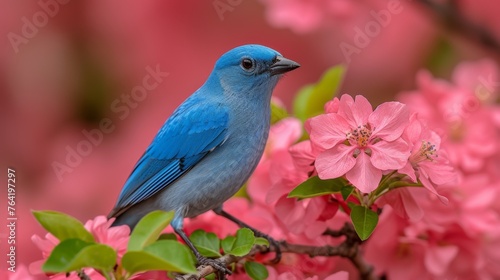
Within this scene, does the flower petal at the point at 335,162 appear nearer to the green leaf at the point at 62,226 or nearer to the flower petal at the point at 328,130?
the flower petal at the point at 328,130

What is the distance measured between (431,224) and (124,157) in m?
1.57

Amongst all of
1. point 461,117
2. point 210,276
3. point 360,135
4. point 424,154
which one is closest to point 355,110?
point 360,135

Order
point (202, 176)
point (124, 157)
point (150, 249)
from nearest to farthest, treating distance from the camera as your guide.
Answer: point (150, 249), point (202, 176), point (124, 157)

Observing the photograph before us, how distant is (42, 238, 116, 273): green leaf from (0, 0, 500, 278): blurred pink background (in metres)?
1.70

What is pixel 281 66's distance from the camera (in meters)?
2.04

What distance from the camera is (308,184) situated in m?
1.63

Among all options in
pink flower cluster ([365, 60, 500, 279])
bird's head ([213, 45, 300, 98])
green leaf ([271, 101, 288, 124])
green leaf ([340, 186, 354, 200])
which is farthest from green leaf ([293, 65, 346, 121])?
green leaf ([340, 186, 354, 200])

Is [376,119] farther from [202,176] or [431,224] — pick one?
[202,176]

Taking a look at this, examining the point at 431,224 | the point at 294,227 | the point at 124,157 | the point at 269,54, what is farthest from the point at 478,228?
the point at 124,157

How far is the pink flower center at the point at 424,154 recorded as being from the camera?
62.1 inches

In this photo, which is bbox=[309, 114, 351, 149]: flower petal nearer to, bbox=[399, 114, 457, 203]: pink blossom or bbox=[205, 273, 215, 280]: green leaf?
bbox=[399, 114, 457, 203]: pink blossom

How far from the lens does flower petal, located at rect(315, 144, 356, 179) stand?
60.3 inches

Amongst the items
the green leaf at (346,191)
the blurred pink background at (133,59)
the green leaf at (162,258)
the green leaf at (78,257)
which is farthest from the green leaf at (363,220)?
the blurred pink background at (133,59)

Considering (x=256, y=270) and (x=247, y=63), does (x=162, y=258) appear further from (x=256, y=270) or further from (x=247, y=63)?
(x=247, y=63)
